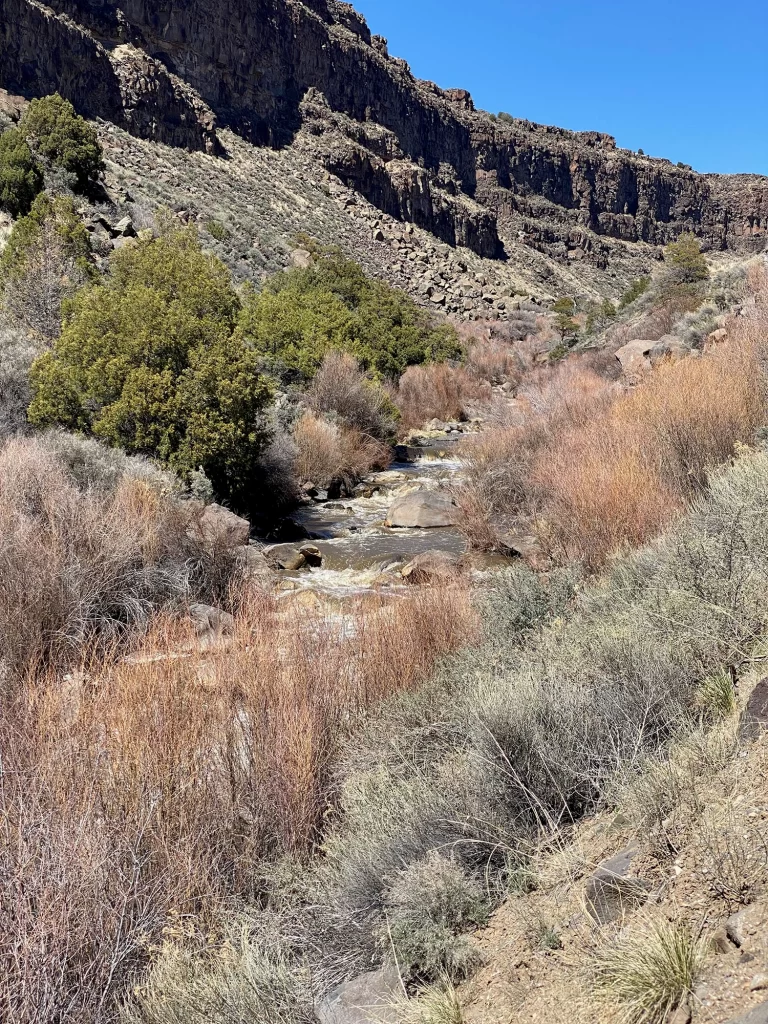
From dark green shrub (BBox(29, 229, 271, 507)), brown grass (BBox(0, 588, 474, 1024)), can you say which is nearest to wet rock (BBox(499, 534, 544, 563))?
brown grass (BBox(0, 588, 474, 1024))

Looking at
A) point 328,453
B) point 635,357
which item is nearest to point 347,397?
point 328,453

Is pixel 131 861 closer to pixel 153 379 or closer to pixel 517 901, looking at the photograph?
pixel 517 901

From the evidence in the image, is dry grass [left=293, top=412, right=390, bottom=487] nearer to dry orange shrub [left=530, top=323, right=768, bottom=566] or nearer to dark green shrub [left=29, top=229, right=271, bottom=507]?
dark green shrub [left=29, top=229, right=271, bottom=507]

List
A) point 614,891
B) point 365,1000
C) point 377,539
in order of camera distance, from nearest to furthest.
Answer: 1. point 614,891
2. point 365,1000
3. point 377,539

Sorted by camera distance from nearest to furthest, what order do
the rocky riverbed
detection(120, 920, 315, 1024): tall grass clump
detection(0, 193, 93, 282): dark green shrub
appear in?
detection(120, 920, 315, 1024): tall grass clump → the rocky riverbed → detection(0, 193, 93, 282): dark green shrub

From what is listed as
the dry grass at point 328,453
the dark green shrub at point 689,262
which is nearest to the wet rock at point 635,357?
Result: the dry grass at point 328,453

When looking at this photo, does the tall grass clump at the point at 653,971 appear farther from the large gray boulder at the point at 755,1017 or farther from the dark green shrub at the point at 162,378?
the dark green shrub at the point at 162,378

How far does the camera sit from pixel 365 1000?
230 centimetres

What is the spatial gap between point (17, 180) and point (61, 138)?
15.0 ft

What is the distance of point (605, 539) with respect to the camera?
22.2ft

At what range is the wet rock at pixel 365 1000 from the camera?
7.18 ft

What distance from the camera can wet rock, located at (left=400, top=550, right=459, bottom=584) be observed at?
8.69 metres

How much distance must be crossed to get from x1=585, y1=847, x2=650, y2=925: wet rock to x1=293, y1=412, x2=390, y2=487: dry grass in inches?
495

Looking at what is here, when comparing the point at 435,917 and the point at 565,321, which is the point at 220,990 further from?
the point at 565,321
